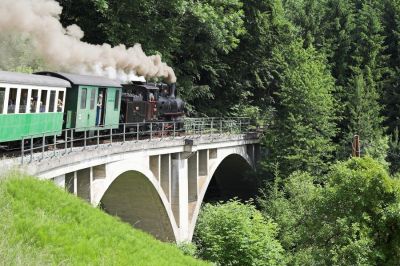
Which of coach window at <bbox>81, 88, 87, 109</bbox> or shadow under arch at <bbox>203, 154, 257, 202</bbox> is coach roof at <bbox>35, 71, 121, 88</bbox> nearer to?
coach window at <bbox>81, 88, 87, 109</bbox>

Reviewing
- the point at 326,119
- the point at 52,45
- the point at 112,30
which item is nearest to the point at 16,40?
the point at 112,30

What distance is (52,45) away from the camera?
931 inches

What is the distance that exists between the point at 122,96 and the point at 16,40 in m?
10.8

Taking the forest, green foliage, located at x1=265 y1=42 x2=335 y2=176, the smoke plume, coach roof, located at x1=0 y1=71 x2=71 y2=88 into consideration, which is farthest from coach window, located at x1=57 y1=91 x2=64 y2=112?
green foliage, located at x1=265 y1=42 x2=335 y2=176

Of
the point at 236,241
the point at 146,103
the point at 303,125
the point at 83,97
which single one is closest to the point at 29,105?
the point at 83,97

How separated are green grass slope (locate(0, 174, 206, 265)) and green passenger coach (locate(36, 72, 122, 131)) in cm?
624

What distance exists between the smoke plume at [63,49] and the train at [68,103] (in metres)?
2.01

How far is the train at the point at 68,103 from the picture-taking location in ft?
50.3

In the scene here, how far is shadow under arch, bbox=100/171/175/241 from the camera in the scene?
25.5 metres

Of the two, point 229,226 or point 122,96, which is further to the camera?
point 122,96

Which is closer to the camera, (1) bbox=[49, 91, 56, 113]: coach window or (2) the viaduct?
(2) the viaduct

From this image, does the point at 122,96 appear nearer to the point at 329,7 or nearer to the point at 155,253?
the point at 155,253

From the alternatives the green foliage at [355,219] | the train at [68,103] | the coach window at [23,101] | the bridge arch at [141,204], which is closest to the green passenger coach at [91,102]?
the train at [68,103]

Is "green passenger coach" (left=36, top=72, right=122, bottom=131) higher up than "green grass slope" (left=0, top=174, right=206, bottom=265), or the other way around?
"green passenger coach" (left=36, top=72, right=122, bottom=131)
